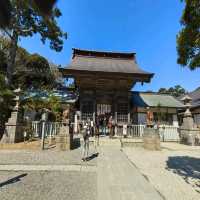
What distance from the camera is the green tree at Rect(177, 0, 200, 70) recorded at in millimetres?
4969

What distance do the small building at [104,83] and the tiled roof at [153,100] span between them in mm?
2567

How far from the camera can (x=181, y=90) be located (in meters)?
58.6

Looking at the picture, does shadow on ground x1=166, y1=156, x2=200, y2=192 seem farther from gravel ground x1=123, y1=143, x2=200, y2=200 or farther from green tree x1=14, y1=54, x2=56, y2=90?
green tree x1=14, y1=54, x2=56, y2=90

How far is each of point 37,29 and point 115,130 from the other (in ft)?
39.7

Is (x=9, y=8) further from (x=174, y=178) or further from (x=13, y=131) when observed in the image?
(x=13, y=131)

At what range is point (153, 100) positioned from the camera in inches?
818

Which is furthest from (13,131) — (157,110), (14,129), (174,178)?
(157,110)

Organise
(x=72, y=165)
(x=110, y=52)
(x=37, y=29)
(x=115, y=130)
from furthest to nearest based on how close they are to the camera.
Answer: (x=110, y=52) → (x=37, y=29) → (x=115, y=130) → (x=72, y=165)

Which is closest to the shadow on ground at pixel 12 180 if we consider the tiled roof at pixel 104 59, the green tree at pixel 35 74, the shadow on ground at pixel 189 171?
the shadow on ground at pixel 189 171

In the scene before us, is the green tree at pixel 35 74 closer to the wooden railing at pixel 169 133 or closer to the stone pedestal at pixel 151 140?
the wooden railing at pixel 169 133

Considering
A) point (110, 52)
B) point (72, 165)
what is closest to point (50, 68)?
point (110, 52)

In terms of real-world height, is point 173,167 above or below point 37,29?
below

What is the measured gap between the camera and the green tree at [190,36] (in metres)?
4.97

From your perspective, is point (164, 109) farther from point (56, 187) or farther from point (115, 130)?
point (56, 187)
